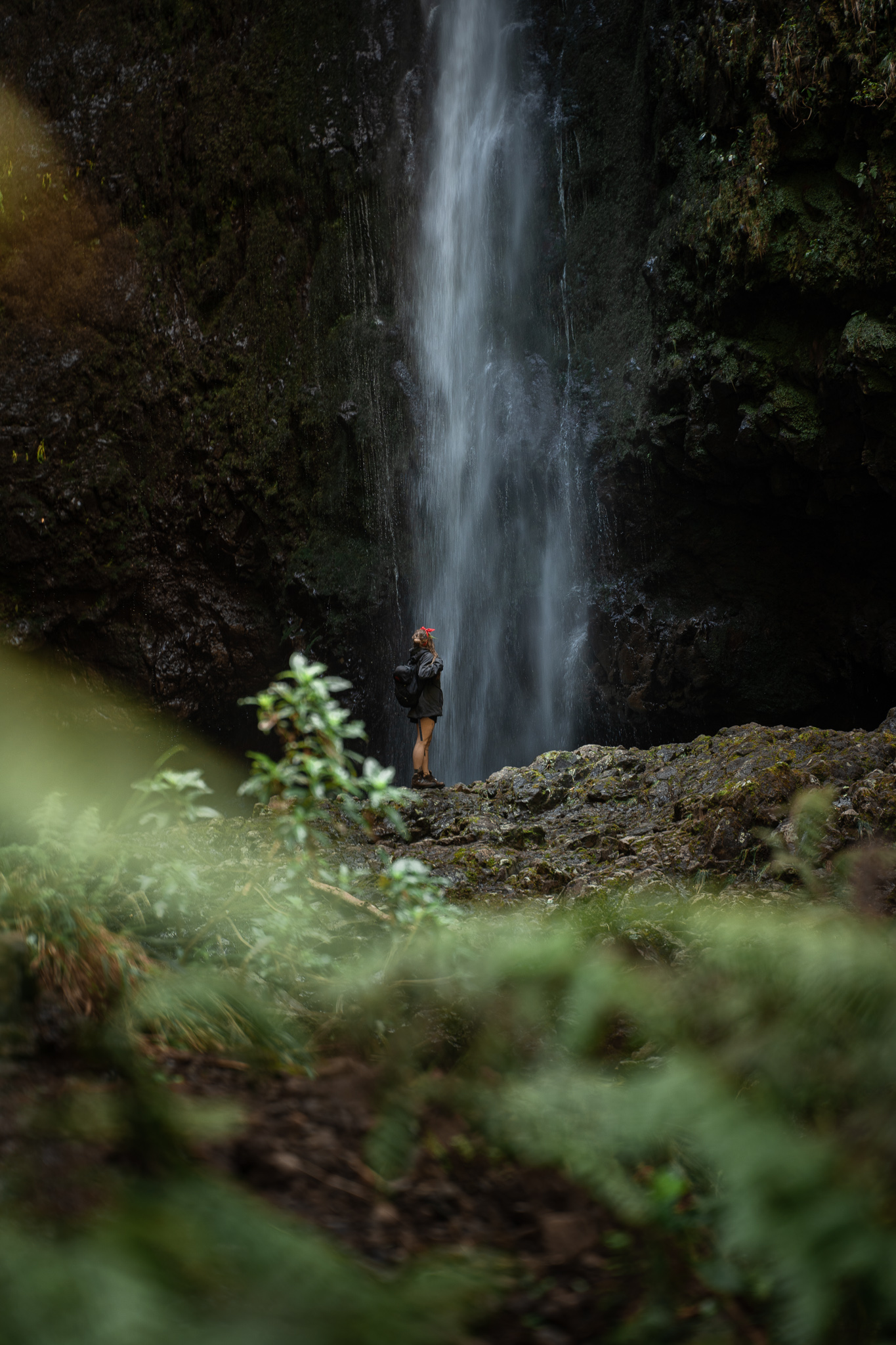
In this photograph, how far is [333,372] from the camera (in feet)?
40.3

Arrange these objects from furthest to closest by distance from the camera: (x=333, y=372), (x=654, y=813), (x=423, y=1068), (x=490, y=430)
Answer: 1. (x=333, y=372)
2. (x=490, y=430)
3. (x=654, y=813)
4. (x=423, y=1068)

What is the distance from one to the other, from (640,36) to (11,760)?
1247 cm

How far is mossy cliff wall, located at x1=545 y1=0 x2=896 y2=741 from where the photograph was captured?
793 cm

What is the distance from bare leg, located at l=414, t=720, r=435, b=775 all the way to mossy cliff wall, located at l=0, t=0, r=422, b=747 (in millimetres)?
4568

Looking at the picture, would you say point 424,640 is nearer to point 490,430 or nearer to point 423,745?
point 423,745

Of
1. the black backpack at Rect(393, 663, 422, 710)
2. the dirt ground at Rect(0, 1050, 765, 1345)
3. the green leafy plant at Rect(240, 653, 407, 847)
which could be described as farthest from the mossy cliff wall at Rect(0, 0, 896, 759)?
the dirt ground at Rect(0, 1050, 765, 1345)

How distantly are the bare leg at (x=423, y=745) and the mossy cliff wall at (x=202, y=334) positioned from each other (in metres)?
4.57

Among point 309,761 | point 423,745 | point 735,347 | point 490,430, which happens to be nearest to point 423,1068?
point 309,761

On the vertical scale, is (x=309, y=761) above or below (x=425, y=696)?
below

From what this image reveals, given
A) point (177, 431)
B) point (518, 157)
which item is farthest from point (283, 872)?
point (518, 157)

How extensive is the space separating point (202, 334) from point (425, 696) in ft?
23.8

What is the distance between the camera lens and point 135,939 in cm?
225

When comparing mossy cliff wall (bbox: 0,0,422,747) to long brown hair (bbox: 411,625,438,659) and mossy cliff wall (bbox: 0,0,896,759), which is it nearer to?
mossy cliff wall (bbox: 0,0,896,759)

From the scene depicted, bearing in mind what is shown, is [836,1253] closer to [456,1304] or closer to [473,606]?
[456,1304]
